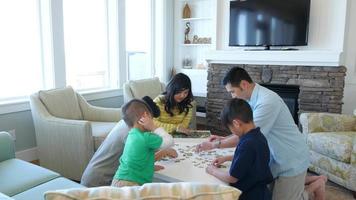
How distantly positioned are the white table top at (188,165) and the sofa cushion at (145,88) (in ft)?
6.80

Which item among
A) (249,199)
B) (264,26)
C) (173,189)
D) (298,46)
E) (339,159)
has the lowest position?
(339,159)

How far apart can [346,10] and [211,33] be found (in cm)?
203

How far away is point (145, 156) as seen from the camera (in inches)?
60.7

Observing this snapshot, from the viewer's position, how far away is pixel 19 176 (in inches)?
76.0

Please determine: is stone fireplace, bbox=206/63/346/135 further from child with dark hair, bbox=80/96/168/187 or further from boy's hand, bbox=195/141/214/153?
child with dark hair, bbox=80/96/168/187

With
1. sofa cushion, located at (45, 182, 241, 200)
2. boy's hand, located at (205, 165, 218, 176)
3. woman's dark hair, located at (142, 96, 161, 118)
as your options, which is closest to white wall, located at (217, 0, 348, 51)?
woman's dark hair, located at (142, 96, 161, 118)

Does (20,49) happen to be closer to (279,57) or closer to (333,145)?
(279,57)

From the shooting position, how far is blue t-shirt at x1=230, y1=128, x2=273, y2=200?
1.47m

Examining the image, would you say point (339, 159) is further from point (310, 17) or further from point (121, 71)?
point (121, 71)

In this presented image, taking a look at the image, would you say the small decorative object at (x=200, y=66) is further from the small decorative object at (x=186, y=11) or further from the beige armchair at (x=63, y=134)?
the beige armchair at (x=63, y=134)

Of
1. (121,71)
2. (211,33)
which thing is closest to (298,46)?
(211,33)

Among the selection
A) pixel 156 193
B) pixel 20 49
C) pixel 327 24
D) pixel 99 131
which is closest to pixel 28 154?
pixel 99 131

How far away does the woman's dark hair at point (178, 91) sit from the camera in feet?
8.23

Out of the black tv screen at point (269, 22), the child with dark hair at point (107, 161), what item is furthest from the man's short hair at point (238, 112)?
the black tv screen at point (269, 22)
